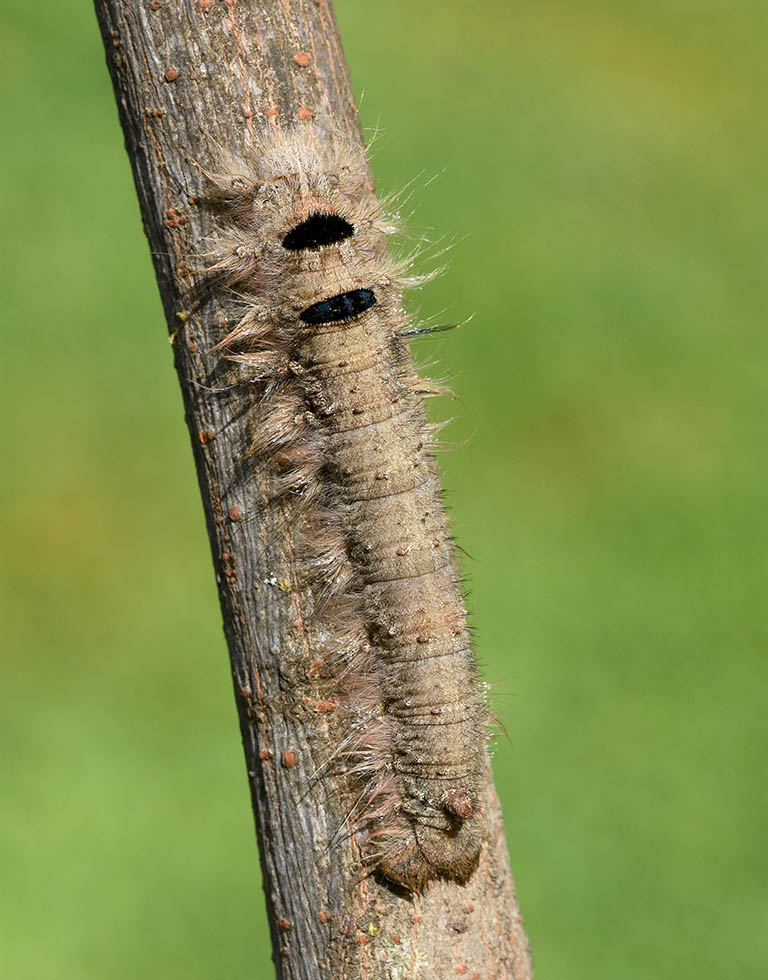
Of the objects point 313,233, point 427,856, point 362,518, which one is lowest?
point 427,856

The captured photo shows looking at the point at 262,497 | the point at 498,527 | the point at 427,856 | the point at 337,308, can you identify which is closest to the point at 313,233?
the point at 337,308

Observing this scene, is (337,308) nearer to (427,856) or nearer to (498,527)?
(427,856)

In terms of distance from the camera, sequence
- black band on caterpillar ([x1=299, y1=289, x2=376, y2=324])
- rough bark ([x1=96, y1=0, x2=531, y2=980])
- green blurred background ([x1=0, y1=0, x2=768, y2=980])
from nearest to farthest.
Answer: rough bark ([x1=96, y1=0, x2=531, y2=980]) < black band on caterpillar ([x1=299, y1=289, x2=376, y2=324]) < green blurred background ([x1=0, y1=0, x2=768, y2=980])

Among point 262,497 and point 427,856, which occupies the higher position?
point 262,497

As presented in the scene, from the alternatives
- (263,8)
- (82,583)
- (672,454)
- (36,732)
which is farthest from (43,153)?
(263,8)

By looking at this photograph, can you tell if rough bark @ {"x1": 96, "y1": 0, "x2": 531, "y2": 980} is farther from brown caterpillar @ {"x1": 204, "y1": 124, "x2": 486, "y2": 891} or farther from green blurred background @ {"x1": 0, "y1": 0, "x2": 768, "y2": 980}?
green blurred background @ {"x1": 0, "y1": 0, "x2": 768, "y2": 980}

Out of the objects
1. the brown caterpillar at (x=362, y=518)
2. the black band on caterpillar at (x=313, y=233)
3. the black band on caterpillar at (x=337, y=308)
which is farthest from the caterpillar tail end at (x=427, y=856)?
the black band on caterpillar at (x=313, y=233)

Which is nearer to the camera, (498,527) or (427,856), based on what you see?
(427,856)

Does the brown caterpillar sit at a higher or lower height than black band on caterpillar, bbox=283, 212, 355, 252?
lower

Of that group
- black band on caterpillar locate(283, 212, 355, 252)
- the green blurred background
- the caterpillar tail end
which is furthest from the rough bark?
the green blurred background
